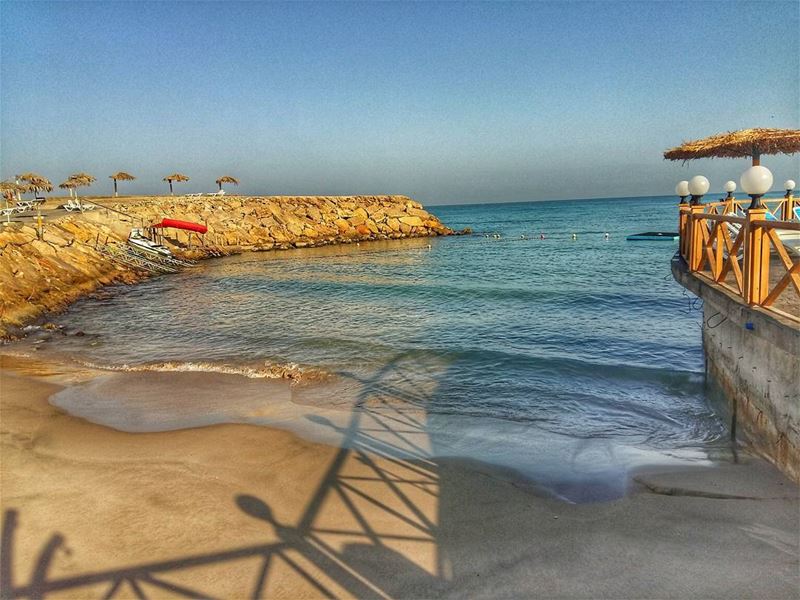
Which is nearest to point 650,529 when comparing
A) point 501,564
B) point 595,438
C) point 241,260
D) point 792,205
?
point 501,564

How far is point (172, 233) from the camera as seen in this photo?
4209 cm

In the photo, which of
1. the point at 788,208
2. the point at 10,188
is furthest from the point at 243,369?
the point at 10,188

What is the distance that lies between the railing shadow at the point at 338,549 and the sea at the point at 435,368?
995 millimetres

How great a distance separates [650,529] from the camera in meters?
5.43

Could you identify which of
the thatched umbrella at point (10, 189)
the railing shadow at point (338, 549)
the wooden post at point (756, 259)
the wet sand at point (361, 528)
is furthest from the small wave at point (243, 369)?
the thatched umbrella at point (10, 189)

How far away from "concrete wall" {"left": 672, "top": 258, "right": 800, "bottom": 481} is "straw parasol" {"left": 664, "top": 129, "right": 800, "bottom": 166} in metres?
3.58

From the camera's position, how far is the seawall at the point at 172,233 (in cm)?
2078

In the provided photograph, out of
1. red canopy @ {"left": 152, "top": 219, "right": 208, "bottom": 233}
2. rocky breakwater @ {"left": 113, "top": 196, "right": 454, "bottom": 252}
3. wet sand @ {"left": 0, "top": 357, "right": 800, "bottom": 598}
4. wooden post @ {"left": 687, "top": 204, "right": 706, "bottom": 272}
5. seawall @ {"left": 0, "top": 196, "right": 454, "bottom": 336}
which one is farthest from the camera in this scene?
rocky breakwater @ {"left": 113, "top": 196, "right": 454, "bottom": 252}

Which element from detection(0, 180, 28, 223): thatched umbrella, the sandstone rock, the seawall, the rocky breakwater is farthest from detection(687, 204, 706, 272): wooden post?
the sandstone rock

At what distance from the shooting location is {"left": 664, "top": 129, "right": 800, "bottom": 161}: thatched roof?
9.97 m

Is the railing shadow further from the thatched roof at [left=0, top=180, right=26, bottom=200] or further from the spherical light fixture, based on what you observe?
the thatched roof at [left=0, top=180, right=26, bottom=200]

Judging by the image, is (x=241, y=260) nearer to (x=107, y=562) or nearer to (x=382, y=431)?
(x=382, y=431)

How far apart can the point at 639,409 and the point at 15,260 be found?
23.7m

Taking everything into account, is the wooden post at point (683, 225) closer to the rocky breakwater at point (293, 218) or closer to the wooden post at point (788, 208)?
the wooden post at point (788, 208)
